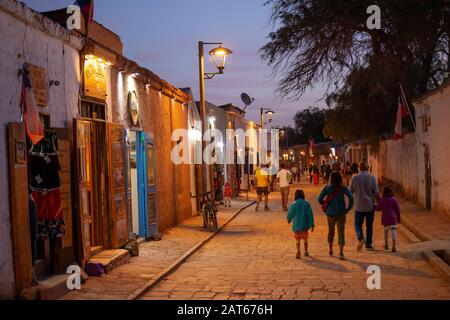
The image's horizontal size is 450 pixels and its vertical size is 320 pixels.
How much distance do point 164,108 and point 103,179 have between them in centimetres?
588

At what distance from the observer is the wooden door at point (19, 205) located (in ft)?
25.3

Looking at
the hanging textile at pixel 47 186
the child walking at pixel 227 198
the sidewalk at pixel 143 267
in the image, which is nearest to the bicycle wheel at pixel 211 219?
the sidewalk at pixel 143 267

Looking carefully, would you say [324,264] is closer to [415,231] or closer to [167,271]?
[167,271]

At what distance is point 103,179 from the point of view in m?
11.5

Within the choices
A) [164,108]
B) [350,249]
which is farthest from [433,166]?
[164,108]

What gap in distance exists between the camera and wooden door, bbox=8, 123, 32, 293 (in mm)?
7707

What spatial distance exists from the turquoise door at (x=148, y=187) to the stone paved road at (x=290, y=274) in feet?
4.91

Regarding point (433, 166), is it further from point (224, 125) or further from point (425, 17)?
point (224, 125)

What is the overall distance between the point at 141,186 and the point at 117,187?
2311mm

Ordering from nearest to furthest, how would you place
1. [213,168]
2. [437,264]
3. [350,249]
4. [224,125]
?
[437,264] < [350,249] < [213,168] < [224,125]

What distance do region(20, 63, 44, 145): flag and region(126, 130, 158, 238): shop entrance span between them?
17.9ft

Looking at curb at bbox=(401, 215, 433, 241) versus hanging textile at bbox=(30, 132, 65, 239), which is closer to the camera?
A: hanging textile at bbox=(30, 132, 65, 239)

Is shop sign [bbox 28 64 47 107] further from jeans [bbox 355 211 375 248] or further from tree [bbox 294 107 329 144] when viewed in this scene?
tree [bbox 294 107 329 144]

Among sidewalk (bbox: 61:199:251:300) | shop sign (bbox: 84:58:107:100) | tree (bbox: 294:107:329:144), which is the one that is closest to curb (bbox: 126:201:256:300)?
sidewalk (bbox: 61:199:251:300)
